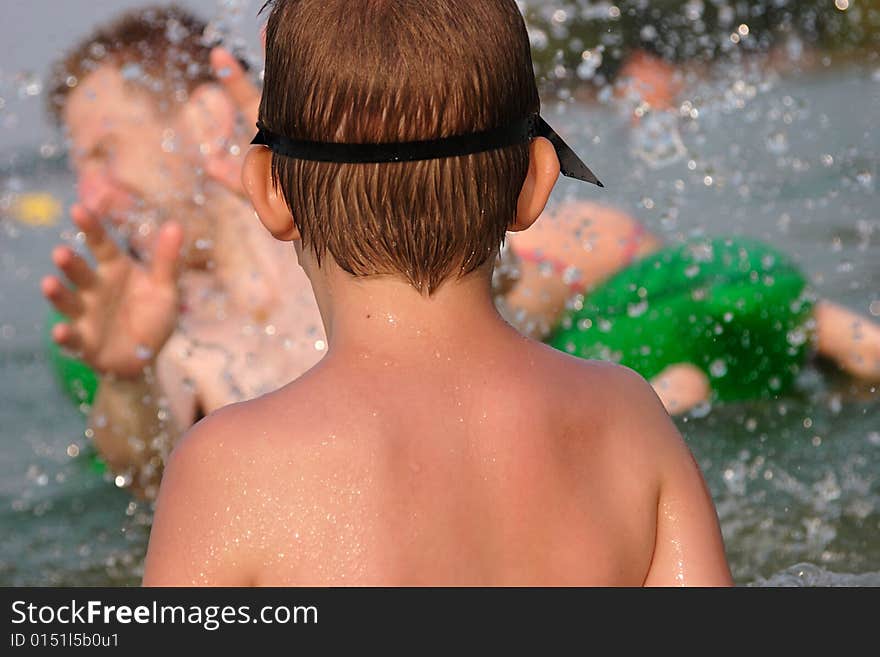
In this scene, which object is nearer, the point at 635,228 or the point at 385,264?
the point at 385,264

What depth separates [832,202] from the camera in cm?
786

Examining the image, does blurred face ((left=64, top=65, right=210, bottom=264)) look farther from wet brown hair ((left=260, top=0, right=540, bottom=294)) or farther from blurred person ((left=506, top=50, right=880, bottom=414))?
wet brown hair ((left=260, top=0, right=540, bottom=294))

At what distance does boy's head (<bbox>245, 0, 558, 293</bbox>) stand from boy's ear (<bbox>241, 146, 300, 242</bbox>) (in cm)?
Result: 2

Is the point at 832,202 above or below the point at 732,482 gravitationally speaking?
below

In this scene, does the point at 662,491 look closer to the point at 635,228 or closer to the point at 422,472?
the point at 422,472

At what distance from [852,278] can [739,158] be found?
4.86ft

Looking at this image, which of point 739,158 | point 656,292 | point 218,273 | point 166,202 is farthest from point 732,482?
point 739,158

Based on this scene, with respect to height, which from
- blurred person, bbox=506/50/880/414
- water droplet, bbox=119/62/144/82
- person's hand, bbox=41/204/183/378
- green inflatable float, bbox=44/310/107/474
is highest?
water droplet, bbox=119/62/144/82

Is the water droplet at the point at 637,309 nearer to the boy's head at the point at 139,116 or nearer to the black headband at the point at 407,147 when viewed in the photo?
the boy's head at the point at 139,116

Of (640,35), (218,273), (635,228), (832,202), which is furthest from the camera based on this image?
(832,202)

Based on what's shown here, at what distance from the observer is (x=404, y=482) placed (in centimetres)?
144

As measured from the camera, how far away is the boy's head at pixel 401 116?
1430mm

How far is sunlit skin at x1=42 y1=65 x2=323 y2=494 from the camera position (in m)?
3.65

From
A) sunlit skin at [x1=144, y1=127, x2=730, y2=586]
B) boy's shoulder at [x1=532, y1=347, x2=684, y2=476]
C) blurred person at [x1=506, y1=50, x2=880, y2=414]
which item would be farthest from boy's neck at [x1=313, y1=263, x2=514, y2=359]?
blurred person at [x1=506, y1=50, x2=880, y2=414]
